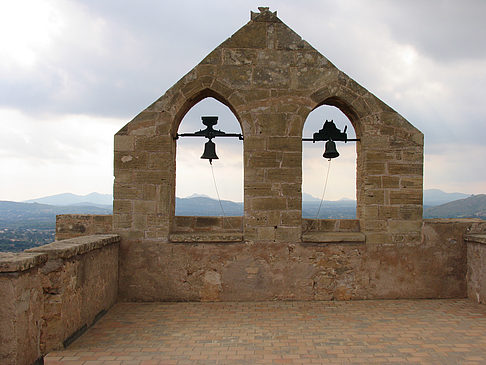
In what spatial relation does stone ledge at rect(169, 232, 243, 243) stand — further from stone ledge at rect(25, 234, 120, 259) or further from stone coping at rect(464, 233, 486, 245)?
stone coping at rect(464, 233, 486, 245)

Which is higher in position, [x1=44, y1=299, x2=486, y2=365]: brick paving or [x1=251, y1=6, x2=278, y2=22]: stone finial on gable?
[x1=251, y1=6, x2=278, y2=22]: stone finial on gable

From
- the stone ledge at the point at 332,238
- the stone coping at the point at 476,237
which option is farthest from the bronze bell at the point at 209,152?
the stone coping at the point at 476,237

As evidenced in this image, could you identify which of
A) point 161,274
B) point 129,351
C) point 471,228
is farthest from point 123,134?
point 471,228

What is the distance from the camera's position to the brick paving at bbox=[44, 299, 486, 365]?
3.70 metres

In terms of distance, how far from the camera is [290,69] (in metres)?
5.92

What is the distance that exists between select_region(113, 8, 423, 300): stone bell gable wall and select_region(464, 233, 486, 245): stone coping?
747 mm

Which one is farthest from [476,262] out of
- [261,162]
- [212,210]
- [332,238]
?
[212,210]

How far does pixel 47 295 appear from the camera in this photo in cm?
379

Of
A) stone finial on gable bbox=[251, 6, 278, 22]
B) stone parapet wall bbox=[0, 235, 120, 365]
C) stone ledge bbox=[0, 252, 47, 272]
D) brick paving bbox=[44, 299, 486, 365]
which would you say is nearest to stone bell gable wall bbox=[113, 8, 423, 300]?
stone finial on gable bbox=[251, 6, 278, 22]

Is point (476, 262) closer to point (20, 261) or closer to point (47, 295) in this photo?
point (47, 295)

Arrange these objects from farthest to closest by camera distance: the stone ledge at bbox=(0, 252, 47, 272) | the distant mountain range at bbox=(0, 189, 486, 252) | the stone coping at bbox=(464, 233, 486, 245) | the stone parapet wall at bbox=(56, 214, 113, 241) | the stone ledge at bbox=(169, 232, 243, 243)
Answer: the distant mountain range at bbox=(0, 189, 486, 252)
the stone parapet wall at bbox=(56, 214, 113, 241)
the stone ledge at bbox=(169, 232, 243, 243)
the stone coping at bbox=(464, 233, 486, 245)
the stone ledge at bbox=(0, 252, 47, 272)

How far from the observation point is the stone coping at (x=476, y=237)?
214 inches

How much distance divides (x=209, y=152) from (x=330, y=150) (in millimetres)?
2064

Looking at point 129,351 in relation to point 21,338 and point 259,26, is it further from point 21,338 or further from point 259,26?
point 259,26
